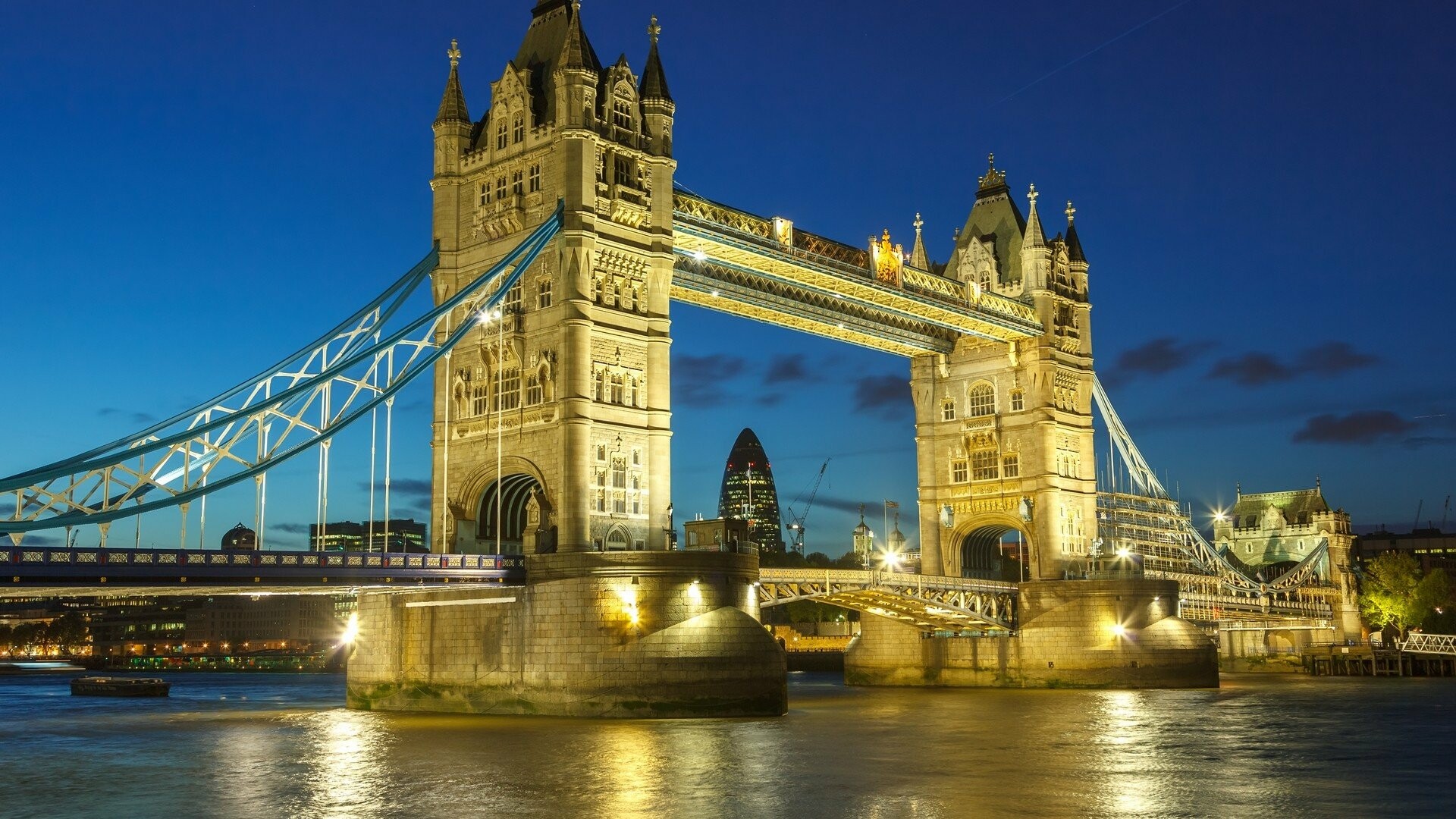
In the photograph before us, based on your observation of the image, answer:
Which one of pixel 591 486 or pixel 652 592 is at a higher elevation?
pixel 591 486

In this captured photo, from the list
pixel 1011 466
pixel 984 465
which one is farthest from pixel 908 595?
pixel 984 465

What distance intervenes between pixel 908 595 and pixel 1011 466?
12.5 metres

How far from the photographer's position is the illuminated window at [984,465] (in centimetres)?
7881

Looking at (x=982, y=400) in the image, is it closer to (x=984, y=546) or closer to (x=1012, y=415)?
(x=1012, y=415)

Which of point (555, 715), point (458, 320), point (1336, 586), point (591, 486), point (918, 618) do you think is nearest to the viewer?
point (555, 715)

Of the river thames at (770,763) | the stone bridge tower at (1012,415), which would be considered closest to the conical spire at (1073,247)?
the stone bridge tower at (1012,415)

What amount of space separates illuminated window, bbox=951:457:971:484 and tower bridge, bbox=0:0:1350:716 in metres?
2.16

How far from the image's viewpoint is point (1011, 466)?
77.9m

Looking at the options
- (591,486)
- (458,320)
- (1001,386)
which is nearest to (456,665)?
(591,486)

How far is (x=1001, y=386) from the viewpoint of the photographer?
78562 millimetres

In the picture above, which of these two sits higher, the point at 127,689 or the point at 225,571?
the point at 225,571

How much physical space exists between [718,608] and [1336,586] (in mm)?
83396

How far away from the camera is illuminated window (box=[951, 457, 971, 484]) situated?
79750 millimetres

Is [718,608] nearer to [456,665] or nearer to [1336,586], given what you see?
[456,665]
